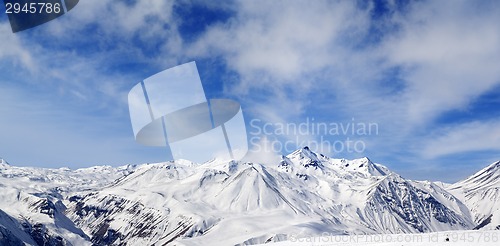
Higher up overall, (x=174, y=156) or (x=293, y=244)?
(x=174, y=156)

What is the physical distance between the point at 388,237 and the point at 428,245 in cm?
796

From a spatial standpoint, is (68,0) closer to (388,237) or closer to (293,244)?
(293,244)

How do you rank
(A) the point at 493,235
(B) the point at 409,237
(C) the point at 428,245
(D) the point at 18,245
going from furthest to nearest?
1. (D) the point at 18,245
2. (B) the point at 409,237
3. (A) the point at 493,235
4. (C) the point at 428,245

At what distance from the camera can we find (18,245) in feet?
655

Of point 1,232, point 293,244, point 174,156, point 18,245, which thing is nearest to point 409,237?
point 293,244

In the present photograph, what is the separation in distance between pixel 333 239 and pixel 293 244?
15.8 ft

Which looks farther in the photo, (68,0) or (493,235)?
(493,235)

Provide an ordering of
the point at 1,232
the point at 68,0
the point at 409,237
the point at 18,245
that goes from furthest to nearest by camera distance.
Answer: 1. the point at 18,245
2. the point at 1,232
3. the point at 409,237
4. the point at 68,0

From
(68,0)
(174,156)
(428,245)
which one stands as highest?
(68,0)

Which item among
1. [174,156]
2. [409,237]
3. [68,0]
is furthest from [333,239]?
[68,0]

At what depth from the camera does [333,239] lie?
1833 inches

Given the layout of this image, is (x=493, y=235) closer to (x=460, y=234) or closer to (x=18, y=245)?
(x=460, y=234)

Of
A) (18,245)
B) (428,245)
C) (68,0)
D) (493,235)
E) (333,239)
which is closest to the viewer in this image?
(68,0)

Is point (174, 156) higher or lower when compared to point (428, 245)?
higher
